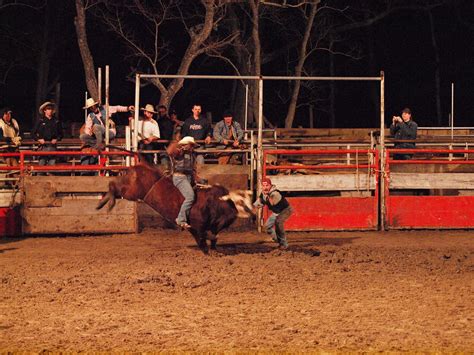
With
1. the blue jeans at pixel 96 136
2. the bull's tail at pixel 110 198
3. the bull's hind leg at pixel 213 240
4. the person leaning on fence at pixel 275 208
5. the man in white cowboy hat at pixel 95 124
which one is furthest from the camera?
the man in white cowboy hat at pixel 95 124

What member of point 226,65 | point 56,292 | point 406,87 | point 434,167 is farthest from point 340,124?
point 56,292

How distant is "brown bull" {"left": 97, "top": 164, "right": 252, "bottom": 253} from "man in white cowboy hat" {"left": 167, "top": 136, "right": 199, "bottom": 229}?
5.2 inches

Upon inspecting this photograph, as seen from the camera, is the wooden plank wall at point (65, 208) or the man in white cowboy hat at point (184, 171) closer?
the man in white cowboy hat at point (184, 171)

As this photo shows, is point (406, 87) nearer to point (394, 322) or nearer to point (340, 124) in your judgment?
point (340, 124)

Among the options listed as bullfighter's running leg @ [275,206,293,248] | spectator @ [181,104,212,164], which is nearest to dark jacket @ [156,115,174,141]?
spectator @ [181,104,212,164]

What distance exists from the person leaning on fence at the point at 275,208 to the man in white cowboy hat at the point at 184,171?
0.86 metres

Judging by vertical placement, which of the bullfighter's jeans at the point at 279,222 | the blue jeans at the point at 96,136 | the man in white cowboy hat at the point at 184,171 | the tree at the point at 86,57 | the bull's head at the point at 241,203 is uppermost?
the tree at the point at 86,57

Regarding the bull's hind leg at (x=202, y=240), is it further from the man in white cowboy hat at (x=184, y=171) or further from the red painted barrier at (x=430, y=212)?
the red painted barrier at (x=430, y=212)

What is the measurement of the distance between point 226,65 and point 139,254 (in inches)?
989

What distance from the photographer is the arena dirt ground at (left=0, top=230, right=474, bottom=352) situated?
7.47m

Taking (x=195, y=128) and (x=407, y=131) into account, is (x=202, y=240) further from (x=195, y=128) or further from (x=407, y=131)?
(x=407, y=131)

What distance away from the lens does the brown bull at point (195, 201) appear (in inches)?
474

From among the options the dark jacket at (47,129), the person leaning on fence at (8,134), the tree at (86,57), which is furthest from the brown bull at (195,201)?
the tree at (86,57)

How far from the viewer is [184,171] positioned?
1210 centimetres
